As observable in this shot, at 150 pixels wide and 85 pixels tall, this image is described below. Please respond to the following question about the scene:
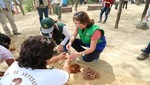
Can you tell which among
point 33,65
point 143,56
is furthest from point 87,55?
point 33,65

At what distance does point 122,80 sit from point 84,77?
2.05 ft

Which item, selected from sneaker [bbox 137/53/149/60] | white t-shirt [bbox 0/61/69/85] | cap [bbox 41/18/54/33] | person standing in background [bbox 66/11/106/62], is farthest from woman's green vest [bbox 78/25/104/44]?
white t-shirt [bbox 0/61/69/85]

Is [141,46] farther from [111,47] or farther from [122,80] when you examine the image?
[122,80]

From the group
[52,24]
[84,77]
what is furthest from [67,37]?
[84,77]

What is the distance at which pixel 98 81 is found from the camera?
3484mm

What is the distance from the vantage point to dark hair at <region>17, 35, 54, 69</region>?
173cm

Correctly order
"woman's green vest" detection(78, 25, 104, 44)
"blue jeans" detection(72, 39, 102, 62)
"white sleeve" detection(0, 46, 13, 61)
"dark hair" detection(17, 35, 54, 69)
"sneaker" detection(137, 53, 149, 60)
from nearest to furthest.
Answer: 1. "dark hair" detection(17, 35, 54, 69)
2. "white sleeve" detection(0, 46, 13, 61)
3. "woman's green vest" detection(78, 25, 104, 44)
4. "blue jeans" detection(72, 39, 102, 62)
5. "sneaker" detection(137, 53, 149, 60)

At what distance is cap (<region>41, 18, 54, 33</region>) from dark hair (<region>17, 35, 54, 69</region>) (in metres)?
1.76

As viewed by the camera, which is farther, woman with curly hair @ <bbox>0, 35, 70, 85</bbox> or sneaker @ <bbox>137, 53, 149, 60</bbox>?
sneaker @ <bbox>137, 53, 149, 60</bbox>

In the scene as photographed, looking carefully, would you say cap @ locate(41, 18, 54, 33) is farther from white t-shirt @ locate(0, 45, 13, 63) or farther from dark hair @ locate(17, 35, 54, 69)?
dark hair @ locate(17, 35, 54, 69)

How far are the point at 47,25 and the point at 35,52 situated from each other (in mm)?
1859

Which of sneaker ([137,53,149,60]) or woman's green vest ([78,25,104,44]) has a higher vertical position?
woman's green vest ([78,25,104,44])

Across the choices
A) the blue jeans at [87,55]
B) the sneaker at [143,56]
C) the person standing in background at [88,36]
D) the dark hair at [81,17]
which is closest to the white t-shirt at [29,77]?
the person standing in background at [88,36]

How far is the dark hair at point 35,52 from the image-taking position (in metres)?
1.73
